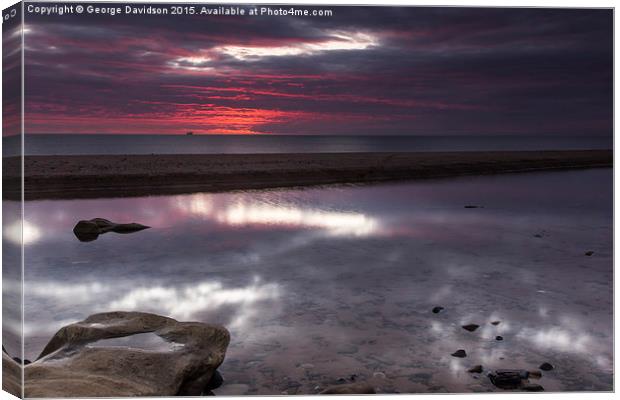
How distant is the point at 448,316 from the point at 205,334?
9.24ft

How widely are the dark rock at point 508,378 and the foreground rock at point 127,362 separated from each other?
242cm

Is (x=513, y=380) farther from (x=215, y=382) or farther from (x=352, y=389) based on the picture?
(x=215, y=382)

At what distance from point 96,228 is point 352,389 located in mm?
7734

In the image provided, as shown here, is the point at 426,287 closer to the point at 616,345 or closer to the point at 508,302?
the point at 508,302

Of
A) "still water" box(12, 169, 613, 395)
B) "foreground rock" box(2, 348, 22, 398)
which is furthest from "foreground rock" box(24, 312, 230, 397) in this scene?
"still water" box(12, 169, 613, 395)

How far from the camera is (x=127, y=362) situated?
529cm

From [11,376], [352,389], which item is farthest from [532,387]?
[11,376]

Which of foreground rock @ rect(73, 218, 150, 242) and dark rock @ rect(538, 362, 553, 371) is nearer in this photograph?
dark rock @ rect(538, 362, 553, 371)

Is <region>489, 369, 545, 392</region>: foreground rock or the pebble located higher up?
the pebble

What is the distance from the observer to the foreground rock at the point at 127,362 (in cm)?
514

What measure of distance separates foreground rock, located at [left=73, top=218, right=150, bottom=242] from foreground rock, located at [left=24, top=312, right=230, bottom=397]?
18.7ft

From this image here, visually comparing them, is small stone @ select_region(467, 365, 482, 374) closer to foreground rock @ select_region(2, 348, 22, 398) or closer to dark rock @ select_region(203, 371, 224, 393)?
dark rock @ select_region(203, 371, 224, 393)

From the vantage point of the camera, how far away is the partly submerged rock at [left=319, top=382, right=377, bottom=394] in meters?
5.26

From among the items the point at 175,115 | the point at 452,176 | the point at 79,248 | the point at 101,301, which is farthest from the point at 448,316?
the point at 452,176
